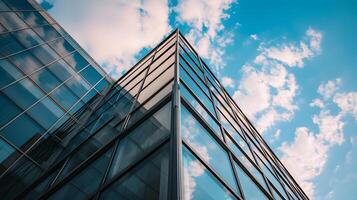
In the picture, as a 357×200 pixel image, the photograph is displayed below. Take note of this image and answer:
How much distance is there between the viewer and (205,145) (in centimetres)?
515

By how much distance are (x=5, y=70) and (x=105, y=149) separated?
701cm

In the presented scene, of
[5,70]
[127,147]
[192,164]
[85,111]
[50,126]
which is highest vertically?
[5,70]

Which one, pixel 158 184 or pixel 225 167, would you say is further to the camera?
pixel 225 167

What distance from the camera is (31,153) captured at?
900 centimetres

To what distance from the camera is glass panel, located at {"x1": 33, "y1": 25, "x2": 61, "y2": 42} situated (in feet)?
42.8

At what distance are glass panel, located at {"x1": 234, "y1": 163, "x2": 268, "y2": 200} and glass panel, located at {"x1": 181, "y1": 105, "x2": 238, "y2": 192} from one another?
0.38m

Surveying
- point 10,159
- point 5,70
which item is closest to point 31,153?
point 10,159

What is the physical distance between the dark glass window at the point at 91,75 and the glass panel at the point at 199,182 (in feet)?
39.6

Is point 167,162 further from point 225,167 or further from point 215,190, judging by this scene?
point 225,167

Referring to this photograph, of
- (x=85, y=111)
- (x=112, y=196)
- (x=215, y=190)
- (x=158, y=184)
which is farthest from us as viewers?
(x=85, y=111)

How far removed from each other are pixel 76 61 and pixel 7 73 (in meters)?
5.13

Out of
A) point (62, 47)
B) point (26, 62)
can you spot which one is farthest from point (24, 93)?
point (62, 47)

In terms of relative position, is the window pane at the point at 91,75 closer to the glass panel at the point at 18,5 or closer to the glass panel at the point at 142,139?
the glass panel at the point at 18,5

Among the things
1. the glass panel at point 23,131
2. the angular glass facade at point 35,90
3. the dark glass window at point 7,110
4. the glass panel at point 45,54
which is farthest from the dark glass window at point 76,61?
the glass panel at point 23,131
